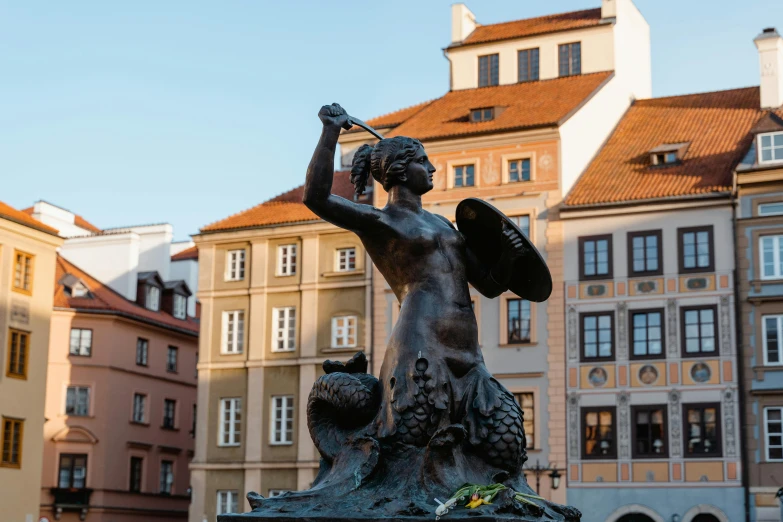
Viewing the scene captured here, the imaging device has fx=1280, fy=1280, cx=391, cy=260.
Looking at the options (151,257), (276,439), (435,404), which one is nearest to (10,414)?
(276,439)

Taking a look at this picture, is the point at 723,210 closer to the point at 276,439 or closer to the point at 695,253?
the point at 695,253

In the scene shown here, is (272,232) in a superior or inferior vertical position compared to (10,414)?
superior

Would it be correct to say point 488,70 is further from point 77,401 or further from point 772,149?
point 77,401

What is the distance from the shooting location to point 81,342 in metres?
51.4

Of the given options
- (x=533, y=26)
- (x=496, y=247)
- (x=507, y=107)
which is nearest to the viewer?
(x=496, y=247)

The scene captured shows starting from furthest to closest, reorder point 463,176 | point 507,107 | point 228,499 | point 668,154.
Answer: point 228,499, point 507,107, point 463,176, point 668,154

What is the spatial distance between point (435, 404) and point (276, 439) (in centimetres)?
3862

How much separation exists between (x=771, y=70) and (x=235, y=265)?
20241mm

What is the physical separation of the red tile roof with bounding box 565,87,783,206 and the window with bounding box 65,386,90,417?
21656 millimetres

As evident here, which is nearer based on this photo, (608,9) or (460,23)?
(608,9)

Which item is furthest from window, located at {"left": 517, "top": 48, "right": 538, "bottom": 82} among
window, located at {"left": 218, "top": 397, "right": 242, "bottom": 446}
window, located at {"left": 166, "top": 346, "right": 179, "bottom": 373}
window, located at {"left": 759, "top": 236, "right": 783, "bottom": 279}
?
window, located at {"left": 166, "top": 346, "right": 179, "bottom": 373}

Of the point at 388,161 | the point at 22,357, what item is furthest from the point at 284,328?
the point at 388,161

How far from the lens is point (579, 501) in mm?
38344

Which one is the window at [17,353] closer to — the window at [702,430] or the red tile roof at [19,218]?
the red tile roof at [19,218]
